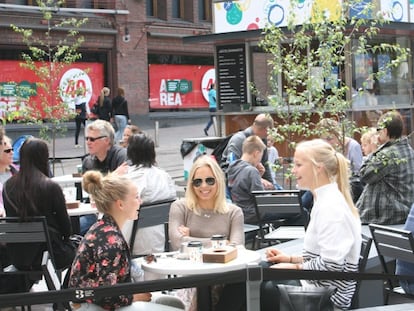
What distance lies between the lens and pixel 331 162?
17.5 feet

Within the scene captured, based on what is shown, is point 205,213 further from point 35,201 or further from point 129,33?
point 129,33

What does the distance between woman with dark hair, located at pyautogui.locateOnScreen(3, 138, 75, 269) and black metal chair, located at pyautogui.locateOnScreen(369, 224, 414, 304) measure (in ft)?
9.27

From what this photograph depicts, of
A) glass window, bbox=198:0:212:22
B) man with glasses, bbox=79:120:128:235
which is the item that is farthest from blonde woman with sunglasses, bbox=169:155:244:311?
glass window, bbox=198:0:212:22

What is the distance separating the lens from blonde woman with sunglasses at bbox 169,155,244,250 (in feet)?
21.1

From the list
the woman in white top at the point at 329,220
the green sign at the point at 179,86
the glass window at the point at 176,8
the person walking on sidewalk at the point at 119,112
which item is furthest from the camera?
the glass window at the point at 176,8

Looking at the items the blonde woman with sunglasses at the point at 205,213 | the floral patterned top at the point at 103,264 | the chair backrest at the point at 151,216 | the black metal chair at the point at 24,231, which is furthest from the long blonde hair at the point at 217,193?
the floral patterned top at the point at 103,264

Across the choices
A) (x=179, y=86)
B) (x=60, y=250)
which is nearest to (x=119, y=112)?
(x=179, y=86)

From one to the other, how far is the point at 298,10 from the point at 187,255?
32.7 feet

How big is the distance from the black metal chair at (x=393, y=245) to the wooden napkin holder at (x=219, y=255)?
112cm

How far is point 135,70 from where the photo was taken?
1289 inches

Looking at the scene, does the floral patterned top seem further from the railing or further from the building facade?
the building facade

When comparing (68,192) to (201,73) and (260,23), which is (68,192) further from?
(201,73)

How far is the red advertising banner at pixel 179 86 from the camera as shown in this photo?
113 ft

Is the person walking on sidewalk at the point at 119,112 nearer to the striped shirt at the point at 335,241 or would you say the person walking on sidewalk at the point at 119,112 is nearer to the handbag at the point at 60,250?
the handbag at the point at 60,250
